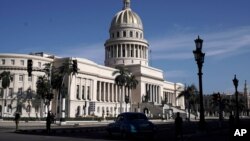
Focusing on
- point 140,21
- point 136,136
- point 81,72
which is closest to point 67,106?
point 81,72

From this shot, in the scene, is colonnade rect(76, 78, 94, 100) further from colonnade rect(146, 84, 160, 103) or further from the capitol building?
colonnade rect(146, 84, 160, 103)

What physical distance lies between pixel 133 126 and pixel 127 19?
380 ft

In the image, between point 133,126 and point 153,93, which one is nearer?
point 133,126

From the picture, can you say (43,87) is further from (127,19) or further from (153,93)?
(127,19)

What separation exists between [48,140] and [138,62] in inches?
4522

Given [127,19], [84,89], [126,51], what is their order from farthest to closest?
1. [127,19]
2. [126,51]
3. [84,89]

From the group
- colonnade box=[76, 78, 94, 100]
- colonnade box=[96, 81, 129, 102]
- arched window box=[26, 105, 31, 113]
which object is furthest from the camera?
colonnade box=[96, 81, 129, 102]

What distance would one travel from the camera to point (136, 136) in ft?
78.0

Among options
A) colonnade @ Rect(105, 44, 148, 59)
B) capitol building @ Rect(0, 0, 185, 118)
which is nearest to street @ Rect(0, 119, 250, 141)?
capitol building @ Rect(0, 0, 185, 118)

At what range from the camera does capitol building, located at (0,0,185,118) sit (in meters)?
92.5

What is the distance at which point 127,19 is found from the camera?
137000 mm

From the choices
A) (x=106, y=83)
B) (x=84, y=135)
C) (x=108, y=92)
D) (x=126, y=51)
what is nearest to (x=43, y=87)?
(x=106, y=83)

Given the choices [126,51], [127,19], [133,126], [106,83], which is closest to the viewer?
[133,126]

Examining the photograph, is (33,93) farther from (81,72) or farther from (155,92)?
(155,92)
